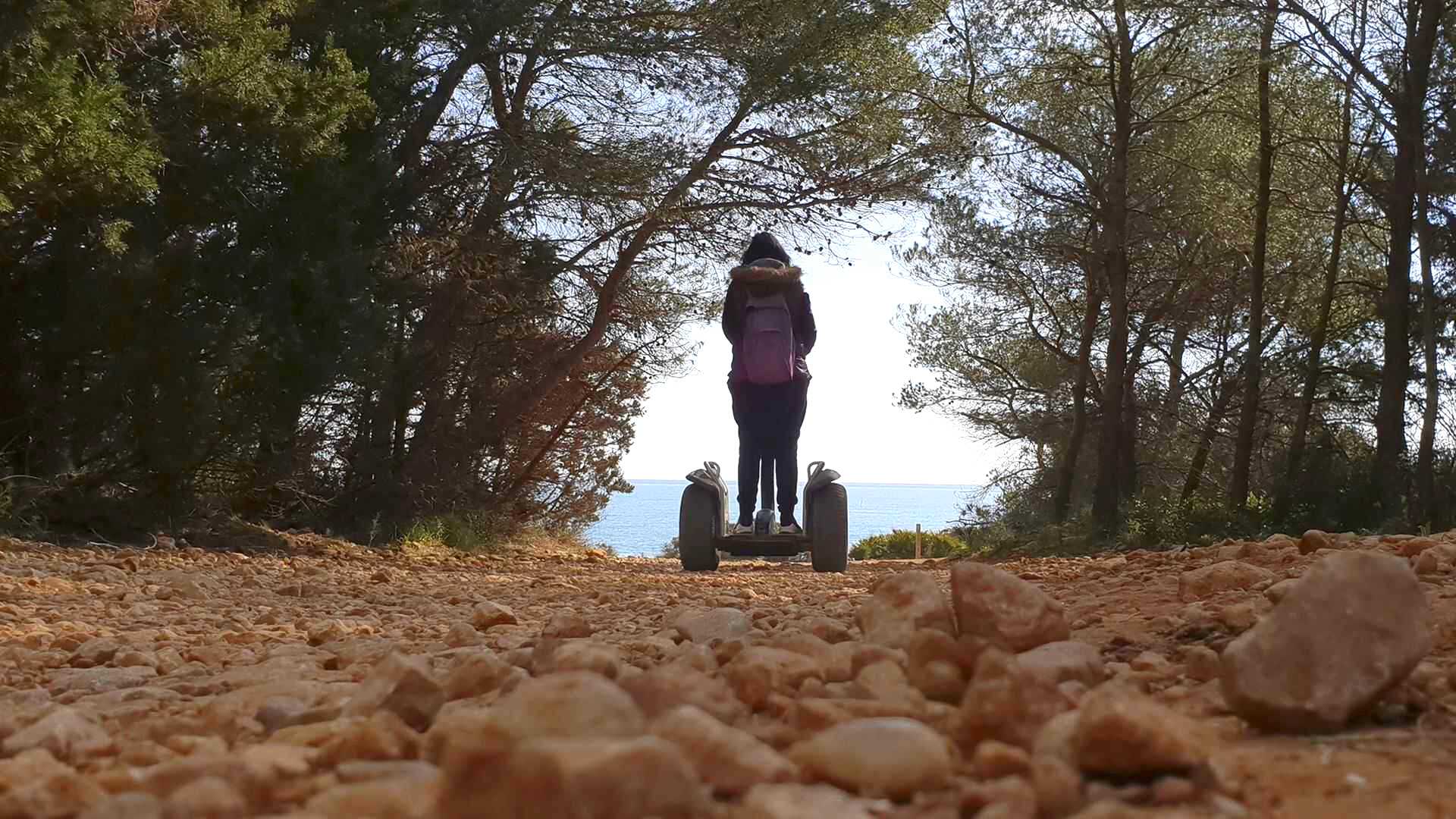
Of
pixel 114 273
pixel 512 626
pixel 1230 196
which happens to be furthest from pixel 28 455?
pixel 1230 196

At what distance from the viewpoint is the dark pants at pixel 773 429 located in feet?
26.7

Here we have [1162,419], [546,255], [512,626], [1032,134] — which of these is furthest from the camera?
[1162,419]

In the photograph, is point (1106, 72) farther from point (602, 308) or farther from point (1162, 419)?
point (602, 308)

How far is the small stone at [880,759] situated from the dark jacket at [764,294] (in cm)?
660

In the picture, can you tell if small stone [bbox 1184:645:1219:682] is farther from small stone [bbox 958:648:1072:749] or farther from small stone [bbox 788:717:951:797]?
A: small stone [bbox 788:717:951:797]

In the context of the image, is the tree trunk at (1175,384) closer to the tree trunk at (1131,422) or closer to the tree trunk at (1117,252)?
the tree trunk at (1131,422)

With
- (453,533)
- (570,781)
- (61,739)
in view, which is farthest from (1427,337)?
(570,781)

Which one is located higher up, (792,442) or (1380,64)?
(1380,64)

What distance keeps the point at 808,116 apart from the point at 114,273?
6.85 metres

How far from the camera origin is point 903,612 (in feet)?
8.10

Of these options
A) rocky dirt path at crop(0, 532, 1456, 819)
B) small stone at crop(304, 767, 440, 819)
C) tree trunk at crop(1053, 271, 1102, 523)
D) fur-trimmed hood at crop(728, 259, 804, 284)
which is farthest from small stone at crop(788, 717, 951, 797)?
tree trunk at crop(1053, 271, 1102, 523)

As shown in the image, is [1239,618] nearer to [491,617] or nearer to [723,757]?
[723,757]

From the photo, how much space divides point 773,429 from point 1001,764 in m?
6.82

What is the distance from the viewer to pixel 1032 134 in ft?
47.7
